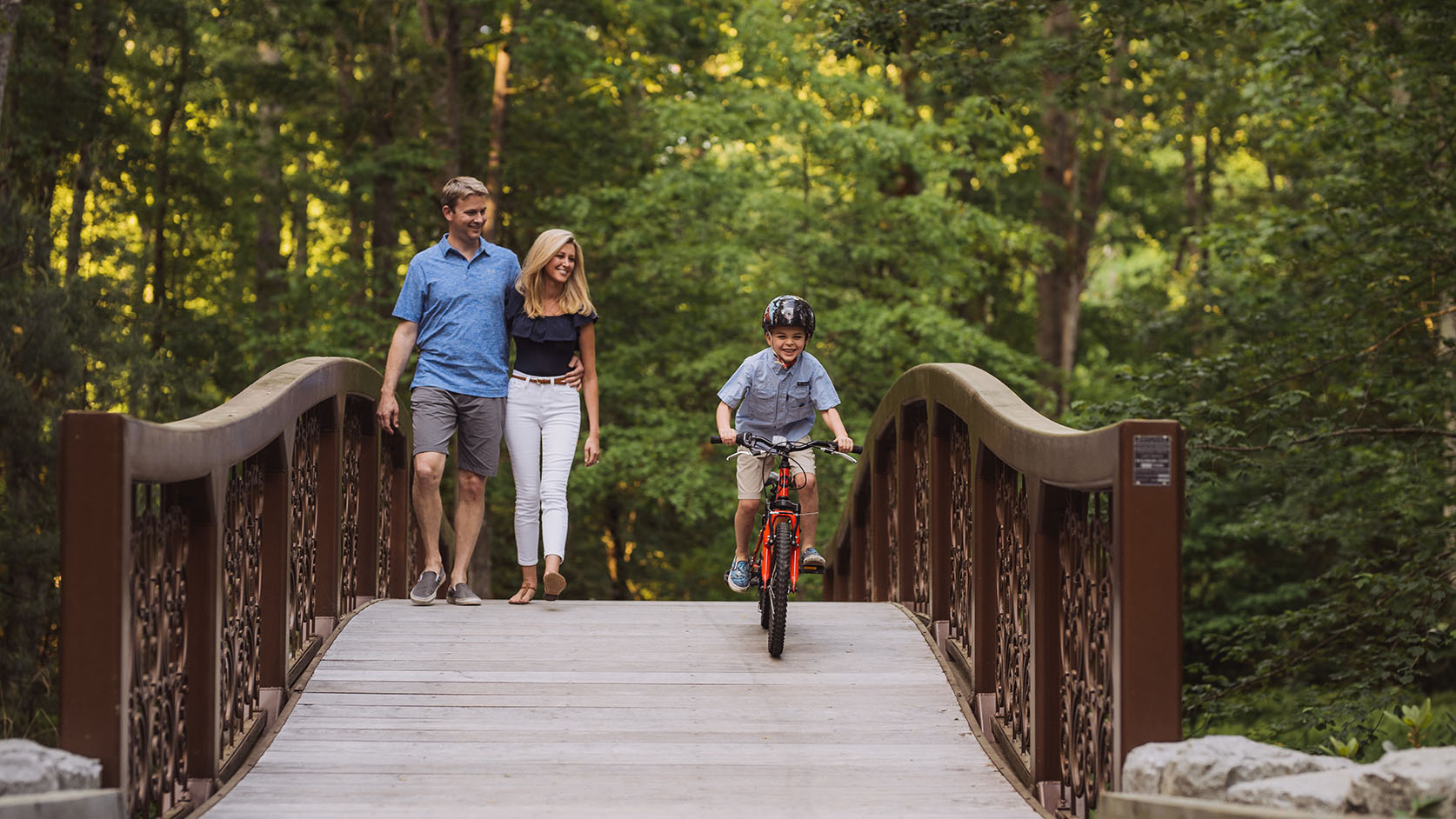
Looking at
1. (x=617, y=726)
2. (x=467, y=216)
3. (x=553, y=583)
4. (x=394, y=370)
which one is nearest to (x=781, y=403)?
(x=553, y=583)

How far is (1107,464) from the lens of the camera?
3.43m

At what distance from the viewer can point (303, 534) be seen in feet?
17.9

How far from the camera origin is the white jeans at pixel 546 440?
6.36 metres

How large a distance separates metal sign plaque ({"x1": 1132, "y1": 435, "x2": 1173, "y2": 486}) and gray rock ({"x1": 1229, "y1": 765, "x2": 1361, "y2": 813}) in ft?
2.39

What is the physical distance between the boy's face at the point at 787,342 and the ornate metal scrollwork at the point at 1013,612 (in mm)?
1387

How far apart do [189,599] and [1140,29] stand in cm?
812

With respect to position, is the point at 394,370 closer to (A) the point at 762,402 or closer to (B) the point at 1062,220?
(A) the point at 762,402

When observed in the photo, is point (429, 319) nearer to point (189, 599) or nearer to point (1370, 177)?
point (189, 599)

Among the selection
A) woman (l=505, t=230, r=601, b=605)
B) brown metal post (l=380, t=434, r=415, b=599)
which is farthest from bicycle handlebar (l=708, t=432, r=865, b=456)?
brown metal post (l=380, t=434, r=415, b=599)

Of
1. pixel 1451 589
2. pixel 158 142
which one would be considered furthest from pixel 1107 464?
pixel 158 142

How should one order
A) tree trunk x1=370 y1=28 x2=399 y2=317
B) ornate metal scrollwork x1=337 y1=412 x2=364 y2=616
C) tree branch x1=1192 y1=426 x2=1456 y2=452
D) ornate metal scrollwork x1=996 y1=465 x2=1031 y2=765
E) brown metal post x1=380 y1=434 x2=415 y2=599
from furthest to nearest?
tree trunk x1=370 y1=28 x2=399 y2=317, tree branch x1=1192 y1=426 x2=1456 y2=452, brown metal post x1=380 y1=434 x2=415 y2=599, ornate metal scrollwork x1=337 y1=412 x2=364 y2=616, ornate metal scrollwork x1=996 y1=465 x2=1031 y2=765

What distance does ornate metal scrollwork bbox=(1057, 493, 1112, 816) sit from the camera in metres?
3.62

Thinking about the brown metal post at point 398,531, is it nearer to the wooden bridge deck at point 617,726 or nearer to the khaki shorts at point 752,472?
the wooden bridge deck at point 617,726

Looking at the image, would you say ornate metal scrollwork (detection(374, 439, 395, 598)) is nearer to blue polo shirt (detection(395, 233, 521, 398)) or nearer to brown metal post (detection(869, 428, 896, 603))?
blue polo shirt (detection(395, 233, 521, 398))
